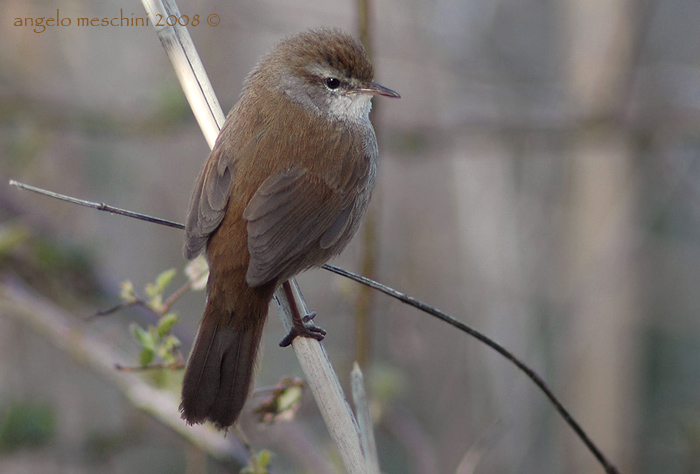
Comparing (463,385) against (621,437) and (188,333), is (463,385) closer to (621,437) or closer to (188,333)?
(621,437)

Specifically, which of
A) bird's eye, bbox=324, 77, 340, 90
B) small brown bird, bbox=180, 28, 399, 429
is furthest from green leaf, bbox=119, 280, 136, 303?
bird's eye, bbox=324, 77, 340, 90

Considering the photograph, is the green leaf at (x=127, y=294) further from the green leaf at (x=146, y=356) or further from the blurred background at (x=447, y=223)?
the blurred background at (x=447, y=223)

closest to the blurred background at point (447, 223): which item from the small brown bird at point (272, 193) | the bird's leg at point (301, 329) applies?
the bird's leg at point (301, 329)

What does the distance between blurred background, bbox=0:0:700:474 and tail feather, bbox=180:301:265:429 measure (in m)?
1.16

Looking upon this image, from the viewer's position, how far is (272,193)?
256 centimetres

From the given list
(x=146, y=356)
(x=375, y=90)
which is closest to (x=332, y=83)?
(x=375, y=90)

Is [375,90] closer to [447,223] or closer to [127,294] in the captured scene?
[127,294]

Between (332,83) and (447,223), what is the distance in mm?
3317

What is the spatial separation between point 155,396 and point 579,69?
3726 millimetres

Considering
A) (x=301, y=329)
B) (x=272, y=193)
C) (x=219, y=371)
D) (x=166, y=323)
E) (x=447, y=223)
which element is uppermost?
(x=272, y=193)

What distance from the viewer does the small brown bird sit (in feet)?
7.84

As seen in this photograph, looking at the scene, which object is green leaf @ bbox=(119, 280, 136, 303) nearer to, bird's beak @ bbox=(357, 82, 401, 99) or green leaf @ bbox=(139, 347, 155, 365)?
green leaf @ bbox=(139, 347, 155, 365)

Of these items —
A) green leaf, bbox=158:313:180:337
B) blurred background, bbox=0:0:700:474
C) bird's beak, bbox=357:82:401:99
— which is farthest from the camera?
blurred background, bbox=0:0:700:474

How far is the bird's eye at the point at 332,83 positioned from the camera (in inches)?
116
